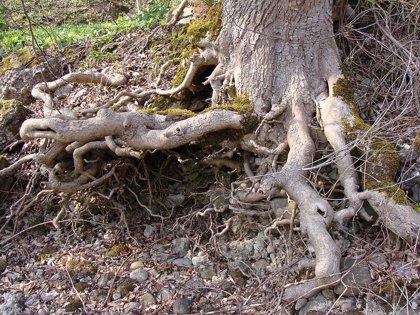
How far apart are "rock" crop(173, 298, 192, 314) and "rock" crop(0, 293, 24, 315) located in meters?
1.20

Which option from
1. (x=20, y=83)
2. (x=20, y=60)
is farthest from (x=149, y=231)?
(x=20, y=60)

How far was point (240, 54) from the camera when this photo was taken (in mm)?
3758

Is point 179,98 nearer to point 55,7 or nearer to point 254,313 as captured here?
point 254,313

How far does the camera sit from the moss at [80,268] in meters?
3.65

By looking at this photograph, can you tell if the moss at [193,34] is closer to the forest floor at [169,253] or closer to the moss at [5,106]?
the forest floor at [169,253]

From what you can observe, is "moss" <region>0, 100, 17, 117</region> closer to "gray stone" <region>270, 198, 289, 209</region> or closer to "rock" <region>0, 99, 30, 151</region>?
"rock" <region>0, 99, 30, 151</region>

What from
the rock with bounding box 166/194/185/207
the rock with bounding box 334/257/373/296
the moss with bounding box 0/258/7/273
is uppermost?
the rock with bounding box 334/257/373/296

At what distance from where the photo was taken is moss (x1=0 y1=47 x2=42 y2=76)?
17.4 ft

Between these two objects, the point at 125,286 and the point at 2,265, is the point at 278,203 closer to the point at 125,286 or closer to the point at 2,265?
the point at 125,286

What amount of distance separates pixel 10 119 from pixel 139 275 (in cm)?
227

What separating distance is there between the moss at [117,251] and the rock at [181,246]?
0.42 m

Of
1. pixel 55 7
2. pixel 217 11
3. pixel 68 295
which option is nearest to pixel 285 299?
pixel 68 295

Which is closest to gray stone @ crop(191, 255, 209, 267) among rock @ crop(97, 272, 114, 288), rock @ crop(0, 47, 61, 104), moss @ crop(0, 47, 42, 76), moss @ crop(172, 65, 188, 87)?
rock @ crop(97, 272, 114, 288)

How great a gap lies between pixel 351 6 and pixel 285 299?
3.18 metres
